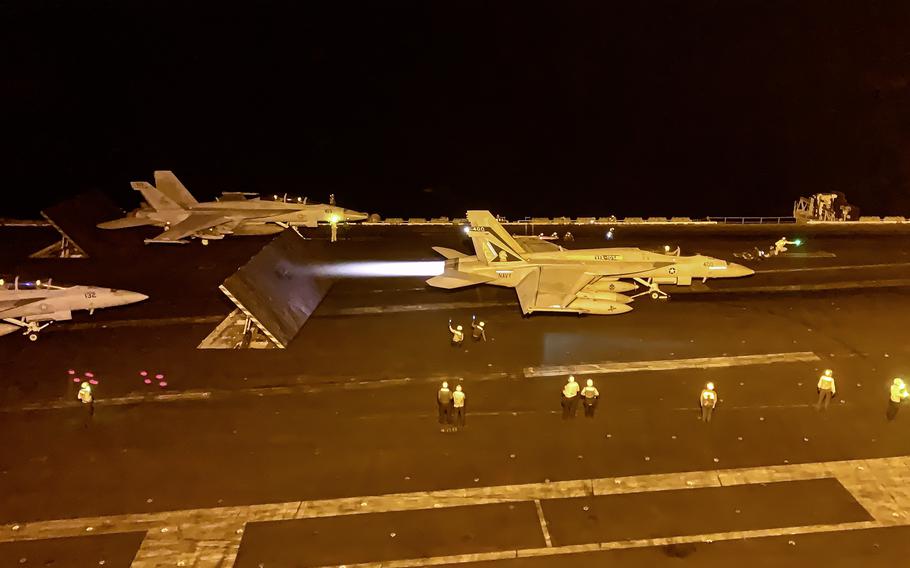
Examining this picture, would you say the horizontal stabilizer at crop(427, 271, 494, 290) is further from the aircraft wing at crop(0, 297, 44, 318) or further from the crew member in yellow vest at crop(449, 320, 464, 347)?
the aircraft wing at crop(0, 297, 44, 318)

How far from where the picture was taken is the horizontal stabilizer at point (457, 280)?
31627mm

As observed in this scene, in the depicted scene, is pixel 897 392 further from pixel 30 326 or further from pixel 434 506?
pixel 30 326

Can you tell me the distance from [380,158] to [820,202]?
129ft

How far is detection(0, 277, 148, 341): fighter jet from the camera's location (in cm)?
2697

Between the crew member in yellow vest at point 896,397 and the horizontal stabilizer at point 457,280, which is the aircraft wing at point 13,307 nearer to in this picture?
the horizontal stabilizer at point 457,280

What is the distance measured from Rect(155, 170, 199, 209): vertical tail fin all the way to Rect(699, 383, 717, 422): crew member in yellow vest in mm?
34305

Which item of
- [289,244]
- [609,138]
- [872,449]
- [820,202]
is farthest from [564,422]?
[609,138]

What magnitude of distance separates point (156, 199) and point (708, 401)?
116 ft

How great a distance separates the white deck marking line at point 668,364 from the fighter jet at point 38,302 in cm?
1838

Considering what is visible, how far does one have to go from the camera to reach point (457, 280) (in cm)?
3178

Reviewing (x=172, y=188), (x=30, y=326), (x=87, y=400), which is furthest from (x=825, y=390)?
(x=172, y=188)

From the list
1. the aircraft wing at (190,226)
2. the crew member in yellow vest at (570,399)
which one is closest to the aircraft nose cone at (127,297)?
the aircraft wing at (190,226)

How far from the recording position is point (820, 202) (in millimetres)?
49000

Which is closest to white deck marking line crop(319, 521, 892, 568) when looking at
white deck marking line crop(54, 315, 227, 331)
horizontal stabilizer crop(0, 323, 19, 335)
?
white deck marking line crop(54, 315, 227, 331)
